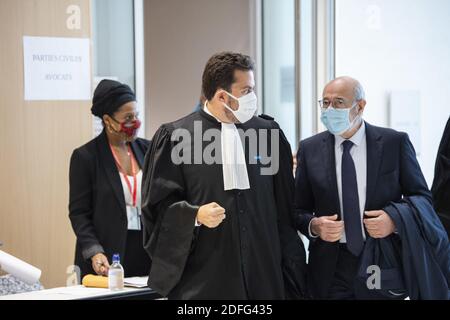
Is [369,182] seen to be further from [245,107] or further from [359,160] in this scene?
Result: [245,107]

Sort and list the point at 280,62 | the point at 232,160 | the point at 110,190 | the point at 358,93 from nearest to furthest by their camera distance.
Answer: the point at 232,160 < the point at 358,93 < the point at 110,190 < the point at 280,62

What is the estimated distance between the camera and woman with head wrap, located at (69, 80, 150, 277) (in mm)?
4285

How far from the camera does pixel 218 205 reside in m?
2.89

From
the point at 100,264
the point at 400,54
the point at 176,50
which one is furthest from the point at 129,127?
the point at 176,50

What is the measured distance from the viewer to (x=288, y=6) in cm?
621

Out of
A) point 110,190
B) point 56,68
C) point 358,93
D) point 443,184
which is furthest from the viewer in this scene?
point 56,68

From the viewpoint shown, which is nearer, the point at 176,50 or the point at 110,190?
the point at 110,190

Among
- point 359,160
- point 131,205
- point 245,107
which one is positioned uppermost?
point 245,107

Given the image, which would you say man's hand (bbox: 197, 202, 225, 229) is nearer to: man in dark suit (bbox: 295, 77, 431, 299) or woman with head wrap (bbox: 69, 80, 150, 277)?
man in dark suit (bbox: 295, 77, 431, 299)

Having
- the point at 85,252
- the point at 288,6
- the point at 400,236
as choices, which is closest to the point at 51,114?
the point at 85,252

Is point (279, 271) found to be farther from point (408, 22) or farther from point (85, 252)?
point (408, 22)

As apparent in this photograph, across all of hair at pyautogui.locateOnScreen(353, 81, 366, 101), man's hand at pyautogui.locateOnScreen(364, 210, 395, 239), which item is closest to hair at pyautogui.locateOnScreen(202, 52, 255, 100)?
hair at pyautogui.locateOnScreen(353, 81, 366, 101)

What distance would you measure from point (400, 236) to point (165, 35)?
15.6 feet

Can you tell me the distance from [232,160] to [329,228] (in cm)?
54
